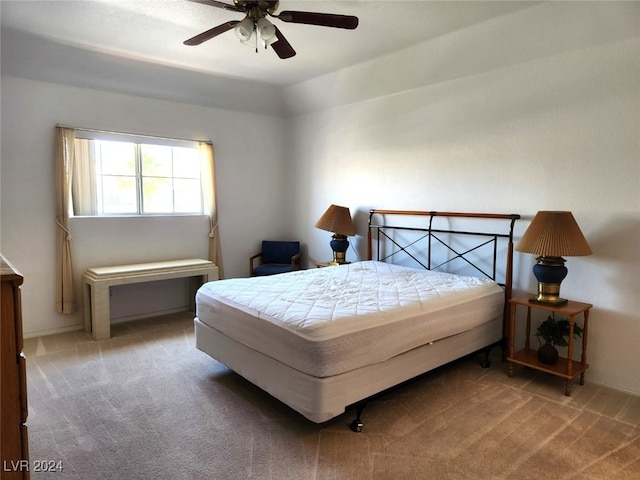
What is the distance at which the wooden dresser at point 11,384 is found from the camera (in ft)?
4.53

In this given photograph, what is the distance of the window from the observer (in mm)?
4293

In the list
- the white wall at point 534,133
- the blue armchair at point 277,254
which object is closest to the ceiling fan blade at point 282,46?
the white wall at point 534,133

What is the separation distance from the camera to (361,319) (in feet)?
7.99

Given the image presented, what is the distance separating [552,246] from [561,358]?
97cm

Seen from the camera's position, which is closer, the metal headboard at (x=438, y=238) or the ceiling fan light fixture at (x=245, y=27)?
the ceiling fan light fixture at (x=245, y=27)

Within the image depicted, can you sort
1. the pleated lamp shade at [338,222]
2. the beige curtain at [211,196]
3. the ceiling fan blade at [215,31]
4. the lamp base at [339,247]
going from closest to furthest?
the ceiling fan blade at [215,31], the pleated lamp shade at [338,222], the lamp base at [339,247], the beige curtain at [211,196]

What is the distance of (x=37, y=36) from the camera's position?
3494 mm

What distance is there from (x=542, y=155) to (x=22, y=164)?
4716 mm

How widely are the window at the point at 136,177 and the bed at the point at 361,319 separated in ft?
6.79

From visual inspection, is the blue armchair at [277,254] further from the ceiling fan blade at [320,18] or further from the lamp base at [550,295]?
the ceiling fan blade at [320,18]

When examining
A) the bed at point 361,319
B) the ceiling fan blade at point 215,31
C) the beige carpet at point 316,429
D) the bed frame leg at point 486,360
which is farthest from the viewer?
the bed frame leg at point 486,360

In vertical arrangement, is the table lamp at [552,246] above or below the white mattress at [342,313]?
above

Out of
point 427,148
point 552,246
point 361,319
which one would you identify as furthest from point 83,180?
point 552,246

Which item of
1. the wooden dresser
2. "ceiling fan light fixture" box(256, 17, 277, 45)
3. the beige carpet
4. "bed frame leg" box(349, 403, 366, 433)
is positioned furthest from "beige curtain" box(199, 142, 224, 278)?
the wooden dresser
